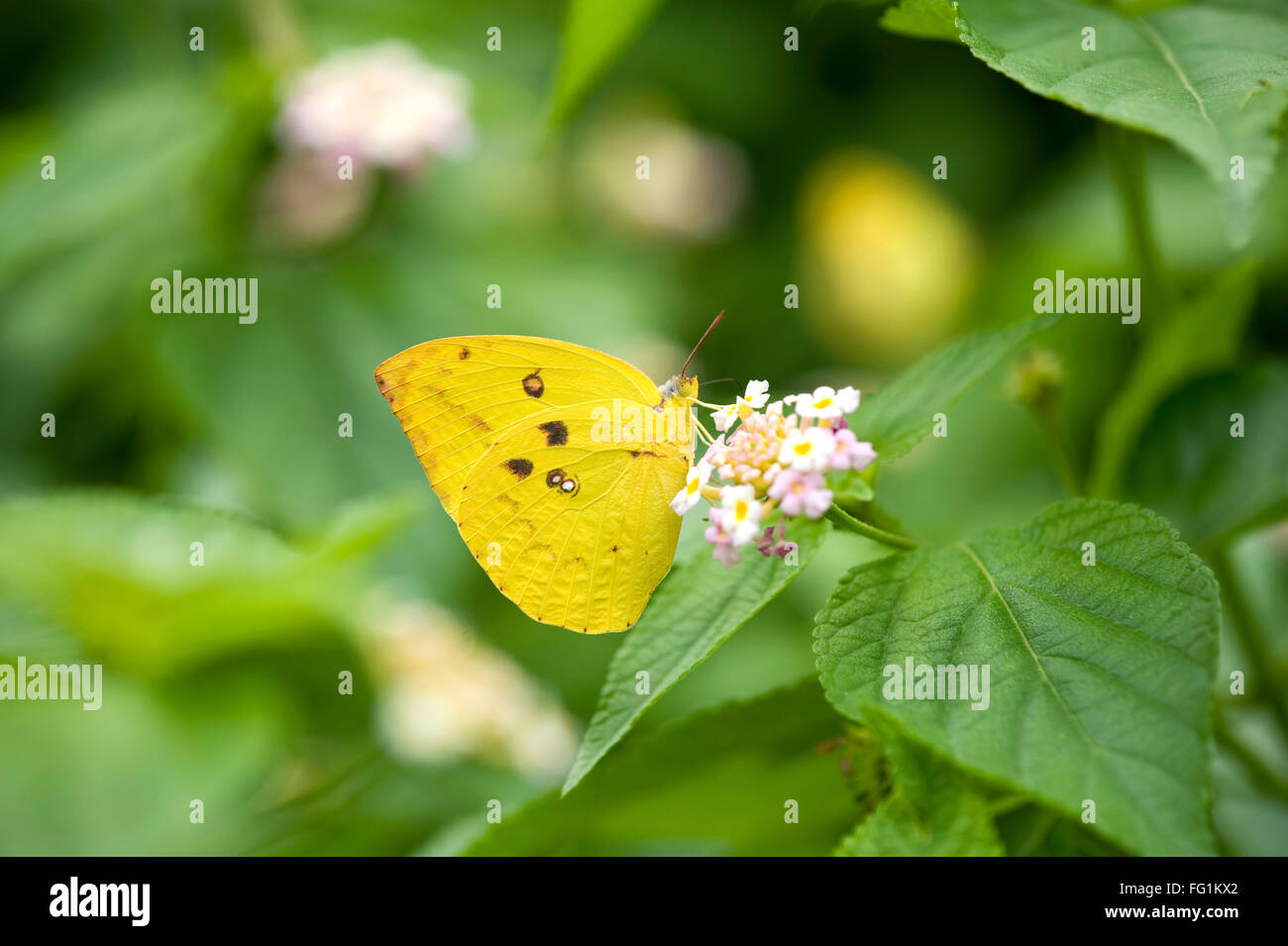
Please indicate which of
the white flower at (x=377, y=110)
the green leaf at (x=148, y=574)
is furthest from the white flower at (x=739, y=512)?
the white flower at (x=377, y=110)

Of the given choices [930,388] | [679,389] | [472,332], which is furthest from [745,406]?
[472,332]

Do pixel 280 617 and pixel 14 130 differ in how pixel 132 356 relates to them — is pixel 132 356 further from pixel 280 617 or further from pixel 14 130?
pixel 280 617

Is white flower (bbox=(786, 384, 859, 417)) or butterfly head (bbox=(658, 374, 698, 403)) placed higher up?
butterfly head (bbox=(658, 374, 698, 403))

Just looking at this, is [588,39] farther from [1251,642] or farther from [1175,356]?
[1251,642]

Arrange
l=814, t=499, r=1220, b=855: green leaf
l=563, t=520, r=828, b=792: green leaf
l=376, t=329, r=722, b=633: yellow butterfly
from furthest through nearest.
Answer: l=376, t=329, r=722, b=633: yellow butterfly, l=563, t=520, r=828, b=792: green leaf, l=814, t=499, r=1220, b=855: green leaf

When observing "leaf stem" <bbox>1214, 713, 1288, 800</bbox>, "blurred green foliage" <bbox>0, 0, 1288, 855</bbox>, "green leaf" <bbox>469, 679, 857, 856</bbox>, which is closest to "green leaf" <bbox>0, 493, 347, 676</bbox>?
"blurred green foliage" <bbox>0, 0, 1288, 855</bbox>

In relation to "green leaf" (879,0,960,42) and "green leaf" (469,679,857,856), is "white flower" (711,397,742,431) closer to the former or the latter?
"green leaf" (469,679,857,856)

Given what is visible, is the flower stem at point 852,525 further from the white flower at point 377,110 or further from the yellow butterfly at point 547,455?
the white flower at point 377,110
